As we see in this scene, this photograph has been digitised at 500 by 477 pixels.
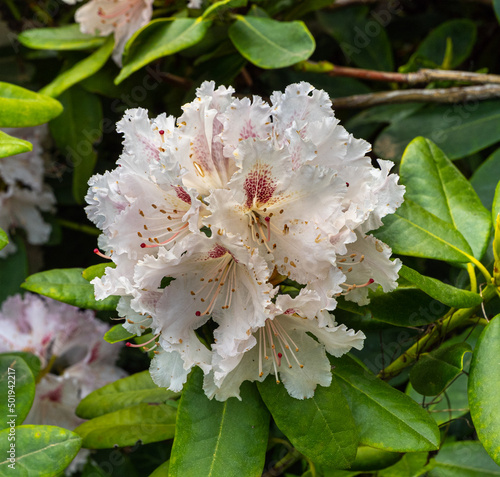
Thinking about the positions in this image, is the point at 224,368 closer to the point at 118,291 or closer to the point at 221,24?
the point at 118,291

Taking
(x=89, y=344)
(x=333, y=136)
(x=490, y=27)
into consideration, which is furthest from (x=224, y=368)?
(x=490, y=27)

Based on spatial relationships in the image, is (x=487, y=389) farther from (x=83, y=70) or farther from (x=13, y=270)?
(x=13, y=270)

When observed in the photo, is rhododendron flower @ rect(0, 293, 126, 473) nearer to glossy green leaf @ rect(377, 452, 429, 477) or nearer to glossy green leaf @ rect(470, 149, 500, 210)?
glossy green leaf @ rect(377, 452, 429, 477)

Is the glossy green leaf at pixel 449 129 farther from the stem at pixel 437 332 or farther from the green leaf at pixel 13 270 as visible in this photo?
the green leaf at pixel 13 270

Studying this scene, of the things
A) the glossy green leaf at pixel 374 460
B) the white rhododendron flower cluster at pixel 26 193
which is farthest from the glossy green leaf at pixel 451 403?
the white rhododendron flower cluster at pixel 26 193

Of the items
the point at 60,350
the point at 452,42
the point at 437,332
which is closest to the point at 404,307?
the point at 437,332

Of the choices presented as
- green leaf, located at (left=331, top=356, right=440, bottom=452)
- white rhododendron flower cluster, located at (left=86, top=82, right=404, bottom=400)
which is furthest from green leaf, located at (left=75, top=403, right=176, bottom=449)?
green leaf, located at (left=331, top=356, right=440, bottom=452)
